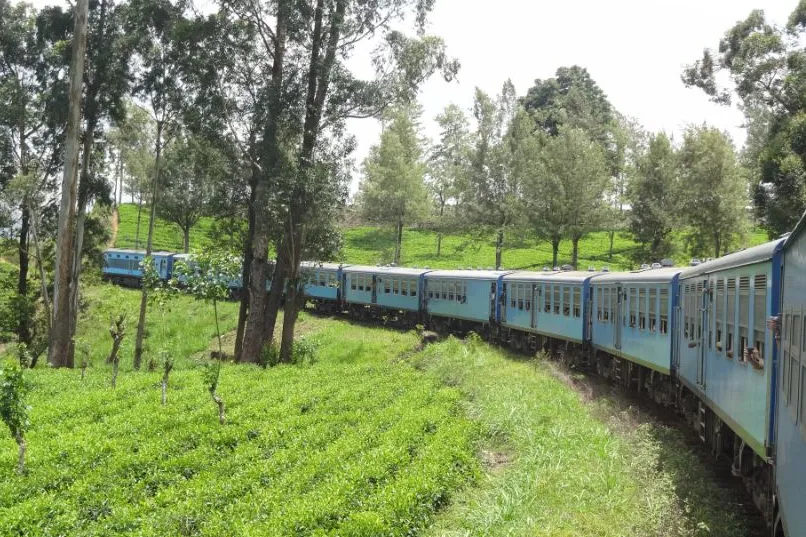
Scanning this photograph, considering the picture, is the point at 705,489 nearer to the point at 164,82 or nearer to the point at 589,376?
the point at 589,376

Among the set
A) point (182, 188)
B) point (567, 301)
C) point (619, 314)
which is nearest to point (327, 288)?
point (182, 188)

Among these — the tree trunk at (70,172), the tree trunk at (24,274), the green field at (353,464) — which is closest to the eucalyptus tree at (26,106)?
the tree trunk at (24,274)

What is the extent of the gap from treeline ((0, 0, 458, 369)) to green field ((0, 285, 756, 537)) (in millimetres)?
5797

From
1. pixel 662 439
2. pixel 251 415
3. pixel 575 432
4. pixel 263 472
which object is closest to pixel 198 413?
pixel 251 415

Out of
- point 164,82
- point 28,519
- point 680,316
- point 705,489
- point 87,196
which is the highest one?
point 164,82

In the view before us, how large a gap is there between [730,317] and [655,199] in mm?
27270

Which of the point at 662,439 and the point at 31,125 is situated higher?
the point at 31,125

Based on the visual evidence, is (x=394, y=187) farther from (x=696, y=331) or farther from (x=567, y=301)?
(x=696, y=331)

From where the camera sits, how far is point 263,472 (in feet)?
33.9

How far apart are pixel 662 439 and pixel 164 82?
2047cm

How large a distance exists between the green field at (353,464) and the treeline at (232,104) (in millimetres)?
5797

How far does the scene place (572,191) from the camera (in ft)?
120

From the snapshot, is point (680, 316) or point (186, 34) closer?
point (680, 316)

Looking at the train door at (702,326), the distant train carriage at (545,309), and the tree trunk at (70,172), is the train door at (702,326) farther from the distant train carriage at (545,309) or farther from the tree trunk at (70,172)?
the tree trunk at (70,172)
